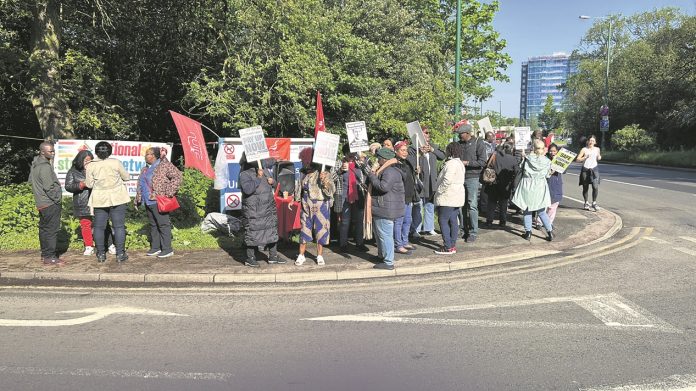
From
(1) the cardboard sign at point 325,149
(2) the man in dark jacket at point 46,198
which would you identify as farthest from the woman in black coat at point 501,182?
(2) the man in dark jacket at point 46,198

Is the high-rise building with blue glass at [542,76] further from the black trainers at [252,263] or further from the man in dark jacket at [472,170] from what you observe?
the black trainers at [252,263]

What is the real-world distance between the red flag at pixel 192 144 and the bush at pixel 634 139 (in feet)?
128

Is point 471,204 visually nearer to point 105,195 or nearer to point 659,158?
point 105,195

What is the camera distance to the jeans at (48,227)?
7.05 meters

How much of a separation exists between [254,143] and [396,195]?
2110 millimetres

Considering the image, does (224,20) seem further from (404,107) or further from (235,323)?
(235,323)

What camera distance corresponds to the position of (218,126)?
53.6 feet

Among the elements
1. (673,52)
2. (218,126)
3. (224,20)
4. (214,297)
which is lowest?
(214,297)

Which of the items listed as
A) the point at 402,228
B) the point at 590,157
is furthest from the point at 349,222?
the point at 590,157

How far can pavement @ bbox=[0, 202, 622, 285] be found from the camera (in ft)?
21.8

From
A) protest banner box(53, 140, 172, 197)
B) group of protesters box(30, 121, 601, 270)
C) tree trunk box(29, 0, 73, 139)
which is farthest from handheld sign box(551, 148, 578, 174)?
tree trunk box(29, 0, 73, 139)

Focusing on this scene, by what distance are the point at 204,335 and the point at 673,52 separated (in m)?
44.9

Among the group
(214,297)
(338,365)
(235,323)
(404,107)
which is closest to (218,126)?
(404,107)

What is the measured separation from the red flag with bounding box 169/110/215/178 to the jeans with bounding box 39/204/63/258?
7.12 ft
